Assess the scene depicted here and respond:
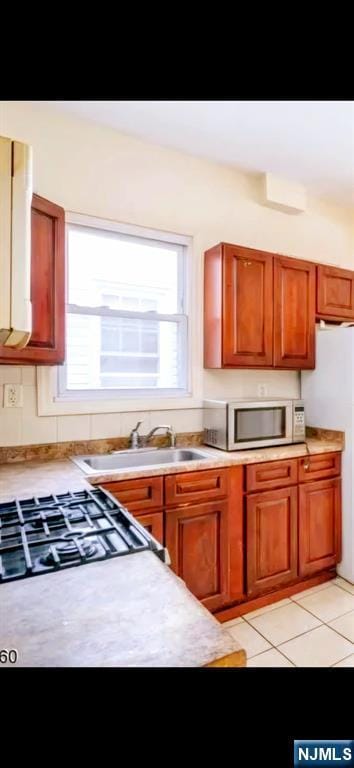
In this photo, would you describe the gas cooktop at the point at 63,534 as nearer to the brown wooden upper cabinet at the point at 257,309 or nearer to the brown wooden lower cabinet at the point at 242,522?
the brown wooden lower cabinet at the point at 242,522

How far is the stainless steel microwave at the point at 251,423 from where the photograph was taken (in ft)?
7.04

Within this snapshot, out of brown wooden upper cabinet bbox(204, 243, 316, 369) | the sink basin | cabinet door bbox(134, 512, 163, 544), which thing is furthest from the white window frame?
cabinet door bbox(134, 512, 163, 544)

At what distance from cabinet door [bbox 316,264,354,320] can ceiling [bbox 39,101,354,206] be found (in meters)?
0.75

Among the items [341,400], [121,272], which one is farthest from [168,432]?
[341,400]

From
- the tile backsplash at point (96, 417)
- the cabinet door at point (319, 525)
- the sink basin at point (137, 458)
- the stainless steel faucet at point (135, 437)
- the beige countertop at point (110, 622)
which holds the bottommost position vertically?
the cabinet door at point (319, 525)

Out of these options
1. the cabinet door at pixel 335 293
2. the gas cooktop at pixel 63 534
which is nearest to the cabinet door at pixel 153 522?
the gas cooktop at pixel 63 534

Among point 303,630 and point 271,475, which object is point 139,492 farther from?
point 303,630

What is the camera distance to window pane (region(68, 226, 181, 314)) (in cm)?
218

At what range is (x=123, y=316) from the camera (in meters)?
2.29

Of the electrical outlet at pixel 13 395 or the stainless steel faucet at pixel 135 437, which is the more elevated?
the electrical outlet at pixel 13 395

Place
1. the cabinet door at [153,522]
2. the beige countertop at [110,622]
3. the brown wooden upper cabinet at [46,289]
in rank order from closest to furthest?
the beige countertop at [110,622] → the brown wooden upper cabinet at [46,289] → the cabinet door at [153,522]

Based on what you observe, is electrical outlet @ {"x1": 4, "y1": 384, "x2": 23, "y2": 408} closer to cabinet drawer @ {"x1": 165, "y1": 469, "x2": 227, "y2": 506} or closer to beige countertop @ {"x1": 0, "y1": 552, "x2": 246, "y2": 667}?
cabinet drawer @ {"x1": 165, "y1": 469, "x2": 227, "y2": 506}

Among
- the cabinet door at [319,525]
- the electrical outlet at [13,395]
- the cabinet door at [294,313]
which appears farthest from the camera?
the cabinet door at [294,313]
